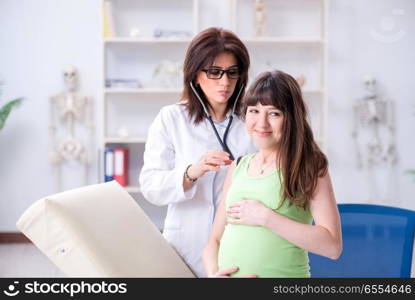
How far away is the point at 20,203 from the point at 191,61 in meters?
3.12

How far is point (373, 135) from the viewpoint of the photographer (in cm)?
458

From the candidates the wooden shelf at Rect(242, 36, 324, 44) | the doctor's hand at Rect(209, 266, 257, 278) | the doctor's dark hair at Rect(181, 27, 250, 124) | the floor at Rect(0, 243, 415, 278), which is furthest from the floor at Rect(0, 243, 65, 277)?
the doctor's hand at Rect(209, 266, 257, 278)

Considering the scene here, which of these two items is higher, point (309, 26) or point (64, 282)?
point (309, 26)

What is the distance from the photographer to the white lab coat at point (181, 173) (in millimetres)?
1805

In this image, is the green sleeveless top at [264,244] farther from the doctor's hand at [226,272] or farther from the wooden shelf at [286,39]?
the wooden shelf at [286,39]

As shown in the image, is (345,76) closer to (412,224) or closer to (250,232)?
(412,224)

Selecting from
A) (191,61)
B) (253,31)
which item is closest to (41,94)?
(253,31)

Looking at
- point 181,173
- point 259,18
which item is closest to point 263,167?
point 181,173

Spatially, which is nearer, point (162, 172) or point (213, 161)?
point (213, 161)

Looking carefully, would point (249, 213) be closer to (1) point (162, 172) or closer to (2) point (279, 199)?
(2) point (279, 199)

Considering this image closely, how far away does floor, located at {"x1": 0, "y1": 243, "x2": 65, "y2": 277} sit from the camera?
148 inches

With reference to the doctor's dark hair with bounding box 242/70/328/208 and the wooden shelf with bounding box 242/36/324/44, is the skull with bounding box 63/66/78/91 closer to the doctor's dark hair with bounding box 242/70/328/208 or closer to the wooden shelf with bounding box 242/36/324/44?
the wooden shelf with bounding box 242/36/324/44

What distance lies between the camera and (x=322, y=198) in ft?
4.36

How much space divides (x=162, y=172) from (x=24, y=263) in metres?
2.45
